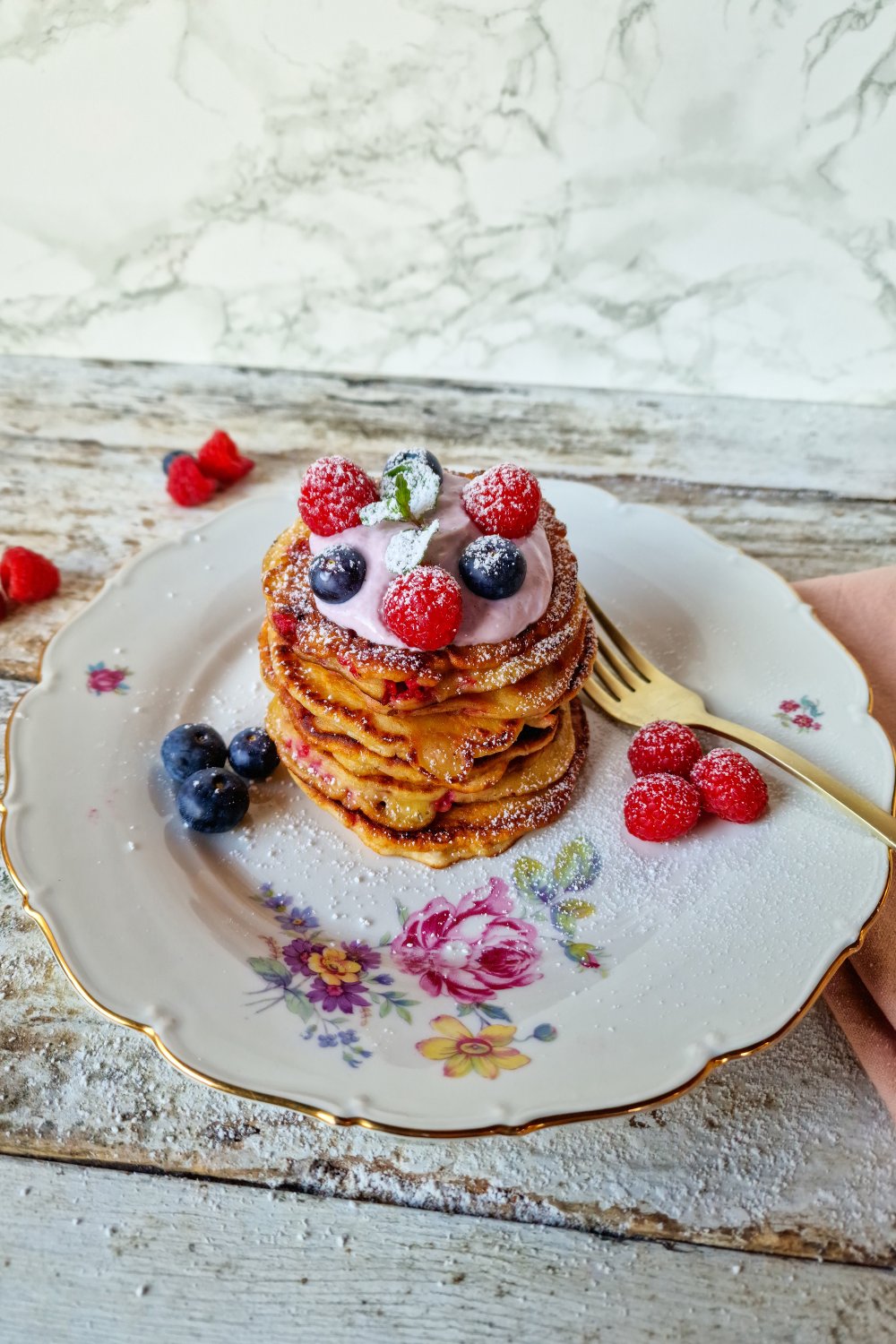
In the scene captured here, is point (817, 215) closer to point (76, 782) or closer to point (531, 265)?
point (531, 265)

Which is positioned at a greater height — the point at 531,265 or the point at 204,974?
the point at 531,265

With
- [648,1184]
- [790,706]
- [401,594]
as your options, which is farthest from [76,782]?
[790,706]

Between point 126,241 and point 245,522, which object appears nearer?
point 245,522

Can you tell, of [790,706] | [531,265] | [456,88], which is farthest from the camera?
[531,265]

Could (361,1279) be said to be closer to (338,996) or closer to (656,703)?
(338,996)

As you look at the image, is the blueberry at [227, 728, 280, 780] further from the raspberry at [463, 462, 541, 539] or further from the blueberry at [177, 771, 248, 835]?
the raspberry at [463, 462, 541, 539]
